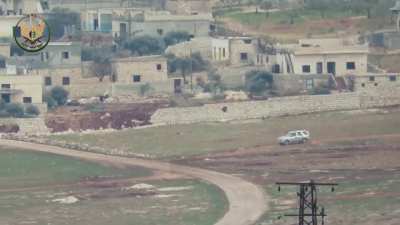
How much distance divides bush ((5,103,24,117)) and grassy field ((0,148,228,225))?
7.77 meters

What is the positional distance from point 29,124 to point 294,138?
1136 centimetres

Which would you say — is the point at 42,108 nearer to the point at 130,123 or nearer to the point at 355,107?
the point at 130,123

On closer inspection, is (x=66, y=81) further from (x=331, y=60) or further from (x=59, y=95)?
(x=331, y=60)

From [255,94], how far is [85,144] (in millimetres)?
11448

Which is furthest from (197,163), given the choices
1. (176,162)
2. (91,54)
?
(91,54)

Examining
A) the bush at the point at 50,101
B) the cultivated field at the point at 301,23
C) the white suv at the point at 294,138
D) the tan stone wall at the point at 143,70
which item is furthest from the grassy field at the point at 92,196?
the cultivated field at the point at 301,23

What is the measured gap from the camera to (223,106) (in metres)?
98.6

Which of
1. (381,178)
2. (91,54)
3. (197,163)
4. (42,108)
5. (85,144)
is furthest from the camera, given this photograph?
(91,54)

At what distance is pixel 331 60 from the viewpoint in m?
104

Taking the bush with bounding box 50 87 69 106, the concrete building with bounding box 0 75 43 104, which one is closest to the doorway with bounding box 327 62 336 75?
the bush with bounding box 50 87 69 106

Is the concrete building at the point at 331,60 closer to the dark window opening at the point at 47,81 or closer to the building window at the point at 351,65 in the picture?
the building window at the point at 351,65

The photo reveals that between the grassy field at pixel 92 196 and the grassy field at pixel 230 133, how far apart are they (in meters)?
3.79

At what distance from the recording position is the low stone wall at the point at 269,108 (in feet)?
321

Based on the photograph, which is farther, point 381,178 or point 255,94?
point 255,94
